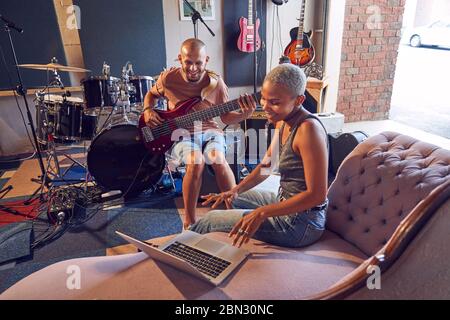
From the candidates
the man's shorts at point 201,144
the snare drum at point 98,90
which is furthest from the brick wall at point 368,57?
the snare drum at point 98,90

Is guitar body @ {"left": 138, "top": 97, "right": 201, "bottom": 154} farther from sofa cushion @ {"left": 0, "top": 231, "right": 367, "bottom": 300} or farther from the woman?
sofa cushion @ {"left": 0, "top": 231, "right": 367, "bottom": 300}

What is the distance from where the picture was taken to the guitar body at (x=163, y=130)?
244 centimetres

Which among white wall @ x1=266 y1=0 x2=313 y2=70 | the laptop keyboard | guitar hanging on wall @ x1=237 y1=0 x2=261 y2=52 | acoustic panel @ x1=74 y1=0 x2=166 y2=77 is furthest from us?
white wall @ x1=266 y1=0 x2=313 y2=70

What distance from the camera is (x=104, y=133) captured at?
8.37 feet

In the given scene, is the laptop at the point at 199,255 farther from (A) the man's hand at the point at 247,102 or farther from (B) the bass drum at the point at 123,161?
(B) the bass drum at the point at 123,161

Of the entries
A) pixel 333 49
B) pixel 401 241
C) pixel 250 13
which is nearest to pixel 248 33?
pixel 250 13

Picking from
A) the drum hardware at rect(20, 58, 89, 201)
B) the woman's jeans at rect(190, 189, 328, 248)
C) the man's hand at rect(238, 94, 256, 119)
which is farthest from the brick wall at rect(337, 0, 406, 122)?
the woman's jeans at rect(190, 189, 328, 248)

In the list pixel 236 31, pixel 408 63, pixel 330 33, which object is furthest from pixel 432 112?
pixel 408 63

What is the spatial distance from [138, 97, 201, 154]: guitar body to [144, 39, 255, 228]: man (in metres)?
0.04

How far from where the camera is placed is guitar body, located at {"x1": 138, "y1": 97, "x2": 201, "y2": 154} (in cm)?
244

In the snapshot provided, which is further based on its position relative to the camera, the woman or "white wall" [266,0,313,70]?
"white wall" [266,0,313,70]

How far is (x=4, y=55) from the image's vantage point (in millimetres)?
3430

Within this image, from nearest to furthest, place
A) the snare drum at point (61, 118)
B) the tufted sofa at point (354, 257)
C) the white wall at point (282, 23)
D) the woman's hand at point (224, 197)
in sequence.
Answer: the tufted sofa at point (354, 257) < the woman's hand at point (224, 197) < the snare drum at point (61, 118) < the white wall at point (282, 23)

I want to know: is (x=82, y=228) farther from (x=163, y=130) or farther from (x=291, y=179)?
(x=291, y=179)
